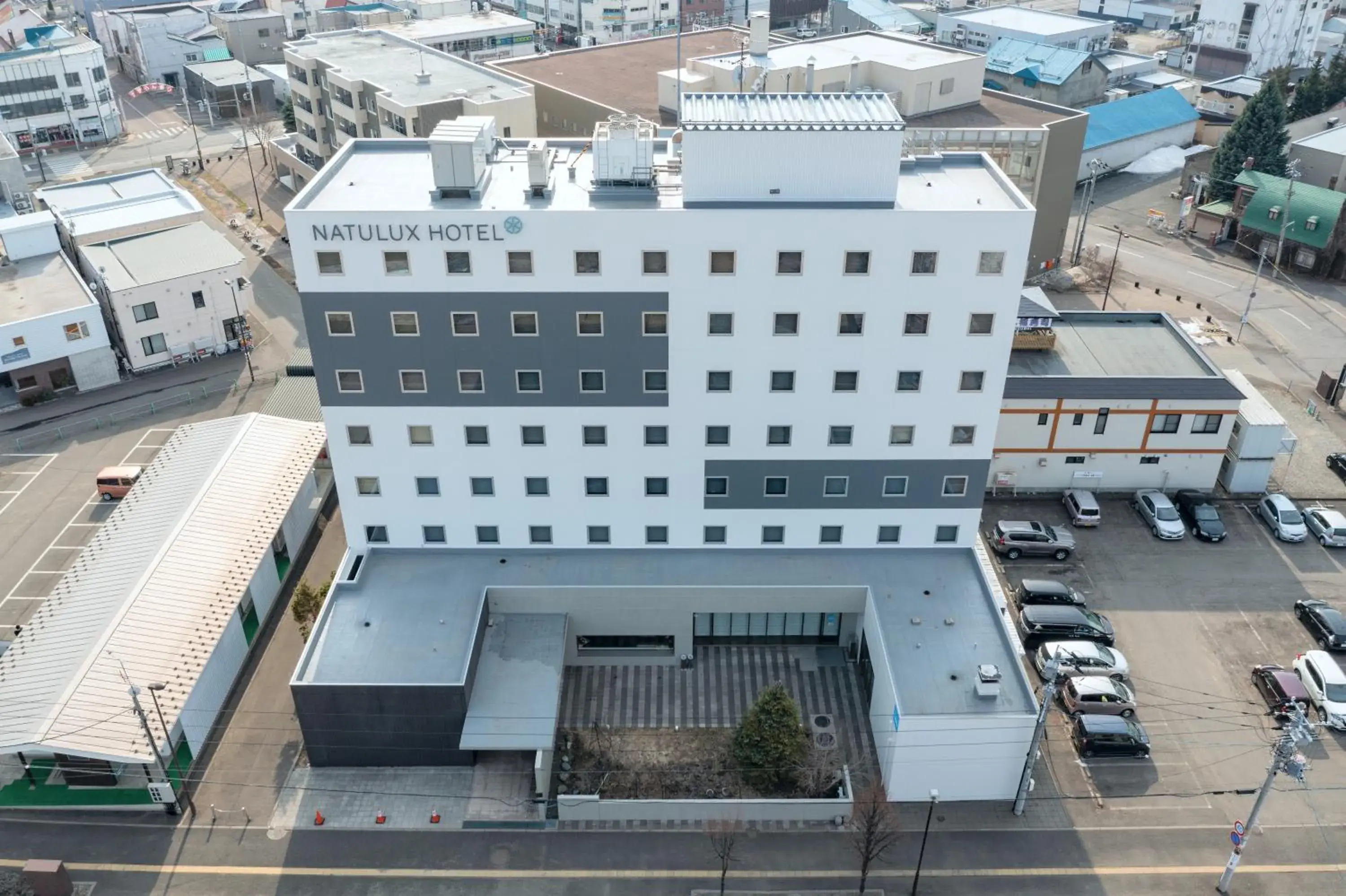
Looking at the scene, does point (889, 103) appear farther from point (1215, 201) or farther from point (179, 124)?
point (179, 124)

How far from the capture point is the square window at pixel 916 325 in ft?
138

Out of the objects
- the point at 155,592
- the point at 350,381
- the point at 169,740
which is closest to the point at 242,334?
the point at 155,592

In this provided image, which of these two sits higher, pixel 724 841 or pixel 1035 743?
pixel 1035 743

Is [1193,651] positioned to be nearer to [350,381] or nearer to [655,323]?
[655,323]

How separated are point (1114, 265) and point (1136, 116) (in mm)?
37858

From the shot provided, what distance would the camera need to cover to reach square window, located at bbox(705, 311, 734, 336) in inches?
1654

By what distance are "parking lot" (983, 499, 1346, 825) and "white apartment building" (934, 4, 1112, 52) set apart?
99.6 meters

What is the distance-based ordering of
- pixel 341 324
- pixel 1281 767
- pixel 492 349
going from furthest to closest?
pixel 492 349 → pixel 341 324 → pixel 1281 767

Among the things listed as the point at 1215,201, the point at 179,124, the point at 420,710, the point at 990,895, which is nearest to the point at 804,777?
the point at 990,895

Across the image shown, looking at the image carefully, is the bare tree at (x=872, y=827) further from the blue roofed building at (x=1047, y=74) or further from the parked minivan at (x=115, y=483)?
the blue roofed building at (x=1047, y=74)

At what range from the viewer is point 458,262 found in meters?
41.0

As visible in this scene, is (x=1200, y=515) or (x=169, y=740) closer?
(x=169, y=740)

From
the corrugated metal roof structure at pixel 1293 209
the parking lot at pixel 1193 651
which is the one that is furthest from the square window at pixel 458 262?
the corrugated metal roof structure at pixel 1293 209

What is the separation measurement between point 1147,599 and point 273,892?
4302cm
